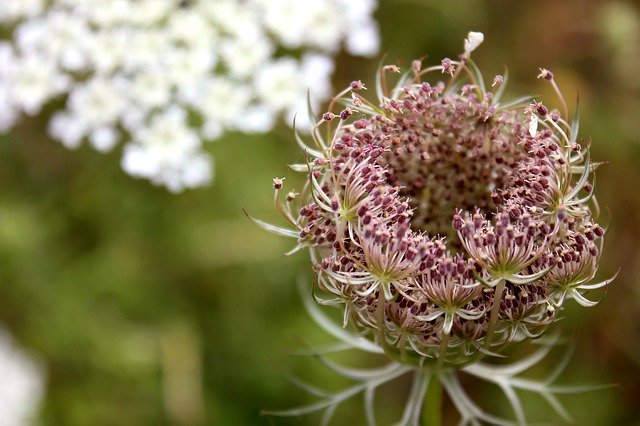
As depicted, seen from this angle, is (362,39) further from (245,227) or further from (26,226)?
(26,226)

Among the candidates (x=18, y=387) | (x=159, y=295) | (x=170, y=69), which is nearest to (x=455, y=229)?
(x=170, y=69)

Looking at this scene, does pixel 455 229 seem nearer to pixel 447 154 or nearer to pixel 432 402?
pixel 447 154

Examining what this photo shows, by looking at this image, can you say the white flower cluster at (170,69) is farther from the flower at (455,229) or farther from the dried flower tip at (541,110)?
the dried flower tip at (541,110)

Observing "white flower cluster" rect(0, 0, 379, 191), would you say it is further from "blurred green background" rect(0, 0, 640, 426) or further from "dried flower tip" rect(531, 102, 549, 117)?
"dried flower tip" rect(531, 102, 549, 117)

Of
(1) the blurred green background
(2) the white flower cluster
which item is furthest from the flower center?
(1) the blurred green background

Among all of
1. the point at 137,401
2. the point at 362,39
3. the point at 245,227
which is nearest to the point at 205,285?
the point at 245,227
